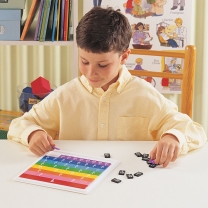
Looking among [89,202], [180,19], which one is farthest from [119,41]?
[180,19]

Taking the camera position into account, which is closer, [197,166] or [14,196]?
[14,196]

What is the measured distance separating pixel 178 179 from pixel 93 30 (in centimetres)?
50

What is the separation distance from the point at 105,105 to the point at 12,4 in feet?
3.35

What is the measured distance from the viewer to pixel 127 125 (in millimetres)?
1581

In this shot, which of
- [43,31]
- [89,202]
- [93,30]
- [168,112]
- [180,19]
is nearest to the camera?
[89,202]

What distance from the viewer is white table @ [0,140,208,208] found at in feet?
3.46

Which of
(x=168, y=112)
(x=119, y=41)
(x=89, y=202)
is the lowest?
(x=89, y=202)

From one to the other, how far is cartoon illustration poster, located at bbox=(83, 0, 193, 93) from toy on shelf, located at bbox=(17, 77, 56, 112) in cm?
48

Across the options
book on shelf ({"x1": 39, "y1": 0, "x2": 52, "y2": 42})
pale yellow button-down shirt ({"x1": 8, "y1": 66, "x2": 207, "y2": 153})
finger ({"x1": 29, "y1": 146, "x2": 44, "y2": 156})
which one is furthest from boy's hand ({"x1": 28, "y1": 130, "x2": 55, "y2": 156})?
book on shelf ({"x1": 39, "y1": 0, "x2": 52, "y2": 42})

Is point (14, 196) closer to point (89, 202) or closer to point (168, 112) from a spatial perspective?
point (89, 202)

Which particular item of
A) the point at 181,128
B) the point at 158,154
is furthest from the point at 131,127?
the point at 158,154

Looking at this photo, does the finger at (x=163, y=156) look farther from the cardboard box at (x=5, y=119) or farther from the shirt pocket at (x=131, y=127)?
the cardboard box at (x=5, y=119)

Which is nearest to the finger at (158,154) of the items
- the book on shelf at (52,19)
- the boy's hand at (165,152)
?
the boy's hand at (165,152)

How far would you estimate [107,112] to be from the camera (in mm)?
1566
